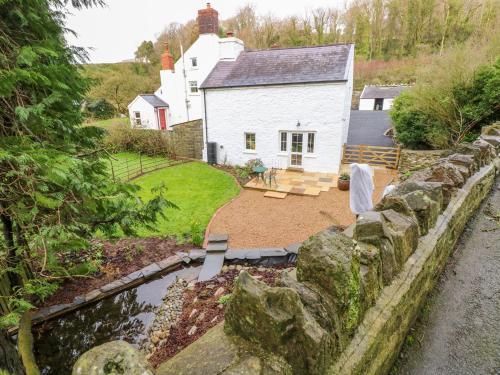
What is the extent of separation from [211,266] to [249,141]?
9782 mm

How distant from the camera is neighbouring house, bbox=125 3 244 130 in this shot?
1717cm

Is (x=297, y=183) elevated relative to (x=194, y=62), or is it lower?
lower

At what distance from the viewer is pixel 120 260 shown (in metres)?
7.26

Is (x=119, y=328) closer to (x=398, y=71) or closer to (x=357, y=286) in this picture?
(x=357, y=286)

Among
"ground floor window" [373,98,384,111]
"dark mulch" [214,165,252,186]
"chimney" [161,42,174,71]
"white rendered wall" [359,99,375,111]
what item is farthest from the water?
"white rendered wall" [359,99,375,111]

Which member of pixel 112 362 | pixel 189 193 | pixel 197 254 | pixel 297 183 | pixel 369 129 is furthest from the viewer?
pixel 369 129

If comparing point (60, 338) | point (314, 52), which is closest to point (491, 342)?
point (60, 338)

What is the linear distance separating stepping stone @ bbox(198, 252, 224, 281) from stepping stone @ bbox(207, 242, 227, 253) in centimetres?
12

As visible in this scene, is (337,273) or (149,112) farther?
(149,112)

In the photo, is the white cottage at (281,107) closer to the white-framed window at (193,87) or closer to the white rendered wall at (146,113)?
the white-framed window at (193,87)

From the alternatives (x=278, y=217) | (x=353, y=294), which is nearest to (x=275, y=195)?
(x=278, y=217)

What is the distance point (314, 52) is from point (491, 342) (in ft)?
49.7

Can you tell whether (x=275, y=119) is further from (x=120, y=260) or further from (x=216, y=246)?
(x=120, y=260)

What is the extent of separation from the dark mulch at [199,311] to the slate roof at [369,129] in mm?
14805
